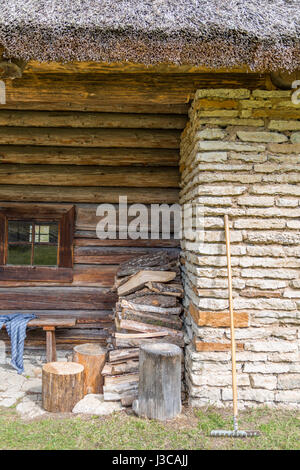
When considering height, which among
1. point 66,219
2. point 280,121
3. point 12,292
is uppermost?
point 280,121

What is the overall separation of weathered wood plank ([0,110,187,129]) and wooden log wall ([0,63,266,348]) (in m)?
0.01

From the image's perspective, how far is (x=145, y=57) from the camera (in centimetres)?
310

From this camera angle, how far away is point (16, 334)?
4.74m

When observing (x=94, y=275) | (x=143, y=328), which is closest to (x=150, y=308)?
(x=143, y=328)

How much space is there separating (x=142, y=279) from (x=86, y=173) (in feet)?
5.44

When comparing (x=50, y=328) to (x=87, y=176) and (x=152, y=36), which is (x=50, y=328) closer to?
(x=87, y=176)

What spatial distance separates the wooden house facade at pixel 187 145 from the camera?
3.06 meters

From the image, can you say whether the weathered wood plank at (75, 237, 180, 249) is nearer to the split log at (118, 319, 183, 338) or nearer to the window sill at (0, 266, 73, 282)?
the window sill at (0, 266, 73, 282)

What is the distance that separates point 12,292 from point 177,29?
3829 mm

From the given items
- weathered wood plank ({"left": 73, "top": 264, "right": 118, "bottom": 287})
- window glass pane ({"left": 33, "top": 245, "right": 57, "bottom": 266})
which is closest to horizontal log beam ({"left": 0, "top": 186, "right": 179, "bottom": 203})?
weathered wood plank ({"left": 73, "top": 264, "right": 118, "bottom": 287})

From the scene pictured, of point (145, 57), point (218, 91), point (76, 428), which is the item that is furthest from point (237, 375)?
point (145, 57)

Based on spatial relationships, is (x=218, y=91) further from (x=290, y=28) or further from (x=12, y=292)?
(x=12, y=292)

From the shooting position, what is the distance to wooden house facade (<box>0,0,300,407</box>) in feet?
10.0

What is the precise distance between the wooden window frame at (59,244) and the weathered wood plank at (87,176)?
332 mm
